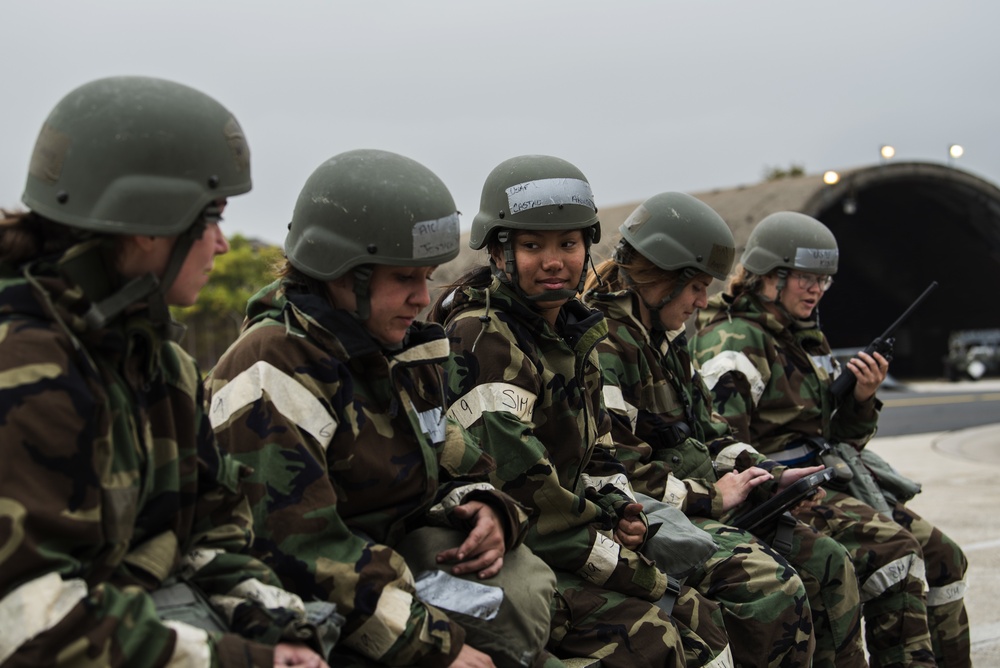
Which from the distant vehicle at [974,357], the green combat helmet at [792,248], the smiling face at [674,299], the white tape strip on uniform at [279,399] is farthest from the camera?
the distant vehicle at [974,357]

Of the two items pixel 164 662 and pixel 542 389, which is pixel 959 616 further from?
pixel 164 662

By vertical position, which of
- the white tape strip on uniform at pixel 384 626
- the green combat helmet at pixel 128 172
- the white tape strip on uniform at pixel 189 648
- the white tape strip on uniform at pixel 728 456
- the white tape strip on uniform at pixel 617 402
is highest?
the green combat helmet at pixel 128 172

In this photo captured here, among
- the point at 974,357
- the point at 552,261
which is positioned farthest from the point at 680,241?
the point at 974,357

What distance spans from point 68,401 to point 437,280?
1041 centimetres

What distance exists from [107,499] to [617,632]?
6.46 feet

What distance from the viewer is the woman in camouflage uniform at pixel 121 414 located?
7.03ft

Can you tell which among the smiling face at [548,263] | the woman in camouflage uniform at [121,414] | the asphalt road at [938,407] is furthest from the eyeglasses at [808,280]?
the asphalt road at [938,407]

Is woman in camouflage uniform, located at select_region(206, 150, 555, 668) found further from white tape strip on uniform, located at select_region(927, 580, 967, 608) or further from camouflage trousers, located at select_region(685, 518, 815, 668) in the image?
white tape strip on uniform, located at select_region(927, 580, 967, 608)

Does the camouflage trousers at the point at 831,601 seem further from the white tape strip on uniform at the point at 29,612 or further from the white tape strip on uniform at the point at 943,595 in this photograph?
the white tape strip on uniform at the point at 29,612

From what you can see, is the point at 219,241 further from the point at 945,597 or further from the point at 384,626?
the point at 945,597

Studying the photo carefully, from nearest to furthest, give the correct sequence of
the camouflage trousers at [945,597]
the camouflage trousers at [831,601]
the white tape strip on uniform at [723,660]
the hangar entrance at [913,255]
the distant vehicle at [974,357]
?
the white tape strip on uniform at [723,660], the camouflage trousers at [831,601], the camouflage trousers at [945,597], the hangar entrance at [913,255], the distant vehicle at [974,357]

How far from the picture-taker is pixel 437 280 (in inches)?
496

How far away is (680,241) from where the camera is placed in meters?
5.02

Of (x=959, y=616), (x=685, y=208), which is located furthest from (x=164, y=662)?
(x=959, y=616)
